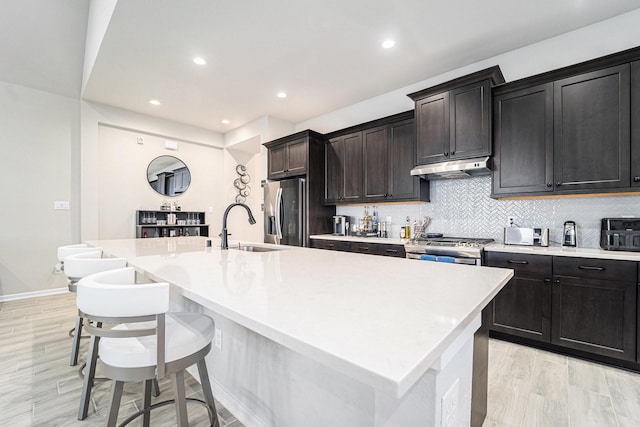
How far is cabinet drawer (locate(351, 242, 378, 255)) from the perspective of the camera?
11.5 feet

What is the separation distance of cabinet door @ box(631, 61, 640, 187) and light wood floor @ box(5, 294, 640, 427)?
1487 mm

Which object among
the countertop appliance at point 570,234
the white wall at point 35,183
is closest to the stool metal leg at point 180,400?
the countertop appliance at point 570,234

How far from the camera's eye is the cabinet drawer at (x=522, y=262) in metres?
2.44

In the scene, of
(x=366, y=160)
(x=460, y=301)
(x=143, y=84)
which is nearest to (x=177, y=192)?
(x=143, y=84)

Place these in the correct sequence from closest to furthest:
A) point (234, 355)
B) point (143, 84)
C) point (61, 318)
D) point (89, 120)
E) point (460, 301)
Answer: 1. point (460, 301)
2. point (234, 355)
3. point (61, 318)
4. point (143, 84)
5. point (89, 120)

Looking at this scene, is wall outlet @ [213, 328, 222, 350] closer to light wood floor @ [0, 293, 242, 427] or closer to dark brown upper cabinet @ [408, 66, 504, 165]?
light wood floor @ [0, 293, 242, 427]

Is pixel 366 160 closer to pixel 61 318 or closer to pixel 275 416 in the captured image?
pixel 275 416

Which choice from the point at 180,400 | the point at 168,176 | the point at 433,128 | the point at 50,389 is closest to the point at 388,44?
the point at 433,128

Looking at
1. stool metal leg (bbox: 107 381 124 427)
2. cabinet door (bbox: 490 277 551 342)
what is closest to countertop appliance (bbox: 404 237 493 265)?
cabinet door (bbox: 490 277 551 342)

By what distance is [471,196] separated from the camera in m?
3.32

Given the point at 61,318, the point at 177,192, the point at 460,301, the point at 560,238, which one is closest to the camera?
the point at 460,301

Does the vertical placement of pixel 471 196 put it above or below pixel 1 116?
below

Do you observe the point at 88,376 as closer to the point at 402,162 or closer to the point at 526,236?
the point at 402,162

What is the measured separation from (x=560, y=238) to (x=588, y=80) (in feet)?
4.55
